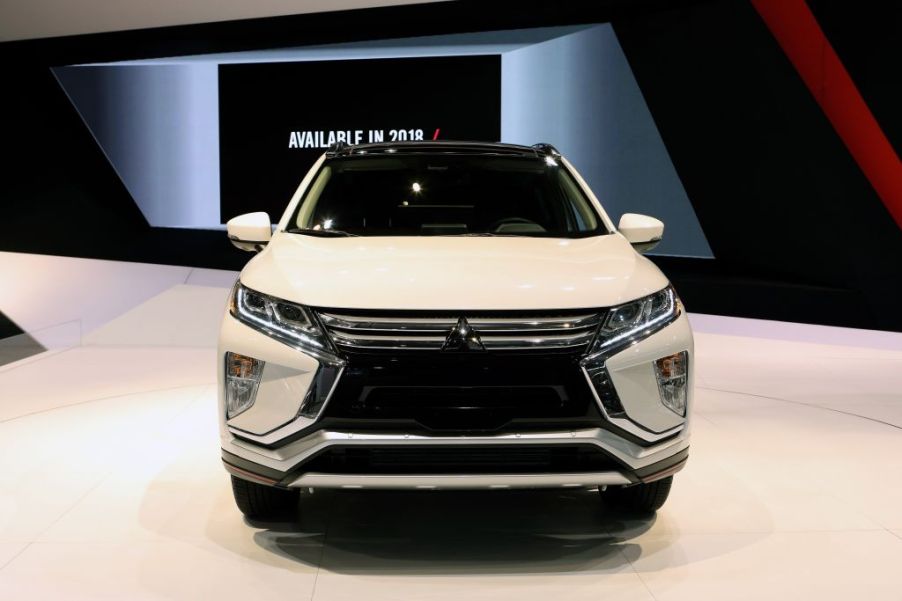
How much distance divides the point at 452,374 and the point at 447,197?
4.48 ft

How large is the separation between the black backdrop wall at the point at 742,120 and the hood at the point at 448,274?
19.0ft

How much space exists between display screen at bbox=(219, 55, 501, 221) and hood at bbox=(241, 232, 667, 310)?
9.59 m

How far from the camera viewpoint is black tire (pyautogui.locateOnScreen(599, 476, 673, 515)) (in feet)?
11.3

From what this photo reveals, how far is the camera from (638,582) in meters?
2.94

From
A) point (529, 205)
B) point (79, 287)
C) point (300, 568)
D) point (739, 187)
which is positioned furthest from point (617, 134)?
point (300, 568)

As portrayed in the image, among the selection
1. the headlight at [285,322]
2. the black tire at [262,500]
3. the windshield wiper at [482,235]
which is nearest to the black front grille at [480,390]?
the headlight at [285,322]

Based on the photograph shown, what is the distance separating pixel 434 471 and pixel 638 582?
73cm

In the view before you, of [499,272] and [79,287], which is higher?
[499,272]

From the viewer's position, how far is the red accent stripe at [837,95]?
8.16 m

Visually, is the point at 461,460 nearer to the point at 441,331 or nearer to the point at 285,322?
the point at 441,331

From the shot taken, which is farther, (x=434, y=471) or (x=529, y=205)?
(x=529, y=205)

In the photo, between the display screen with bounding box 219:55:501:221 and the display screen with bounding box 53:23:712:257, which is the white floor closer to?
the display screen with bounding box 53:23:712:257

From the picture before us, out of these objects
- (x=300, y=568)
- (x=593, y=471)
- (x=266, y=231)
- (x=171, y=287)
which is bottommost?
(x=171, y=287)

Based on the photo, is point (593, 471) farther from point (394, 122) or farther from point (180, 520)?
point (394, 122)
